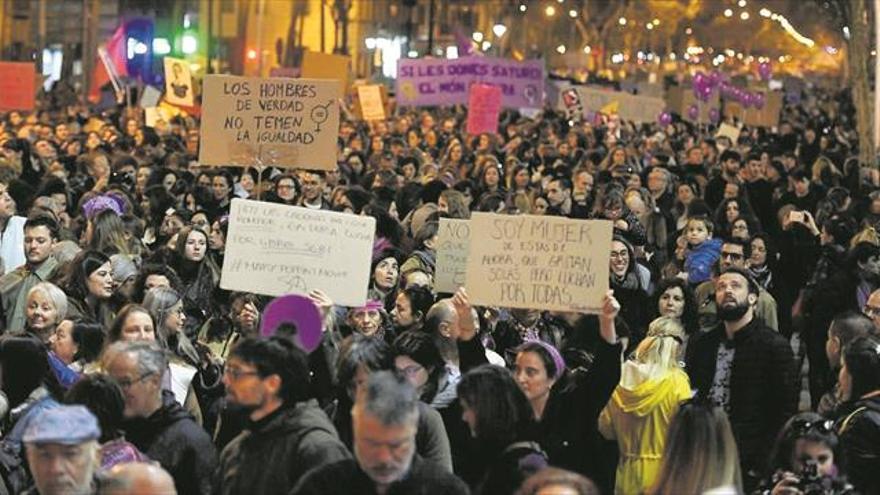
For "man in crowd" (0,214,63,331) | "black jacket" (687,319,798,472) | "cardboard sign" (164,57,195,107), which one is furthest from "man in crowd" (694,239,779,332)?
"cardboard sign" (164,57,195,107)

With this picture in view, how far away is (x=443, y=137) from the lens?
32.4 m

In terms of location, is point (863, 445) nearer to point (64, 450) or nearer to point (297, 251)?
point (297, 251)

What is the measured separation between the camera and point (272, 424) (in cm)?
699

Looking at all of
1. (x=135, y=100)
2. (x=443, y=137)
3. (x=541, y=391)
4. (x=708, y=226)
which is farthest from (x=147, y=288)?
(x=135, y=100)

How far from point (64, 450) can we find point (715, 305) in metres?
6.02

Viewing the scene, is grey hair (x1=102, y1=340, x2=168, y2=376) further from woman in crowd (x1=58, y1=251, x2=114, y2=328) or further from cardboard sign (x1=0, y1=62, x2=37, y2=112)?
cardboard sign (x1=0, y1=62, x2=37, y2=112)

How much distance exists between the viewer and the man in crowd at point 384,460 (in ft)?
19.8

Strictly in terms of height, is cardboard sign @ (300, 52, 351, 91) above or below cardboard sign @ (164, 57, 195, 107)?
above

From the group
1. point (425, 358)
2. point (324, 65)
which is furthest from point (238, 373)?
point (324, 65)

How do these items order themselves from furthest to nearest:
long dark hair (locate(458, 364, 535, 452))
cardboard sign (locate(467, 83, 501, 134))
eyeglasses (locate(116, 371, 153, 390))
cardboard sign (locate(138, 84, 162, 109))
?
cardboard sign (locate(138, 84, 162, 109)) < cardboard sign (locate(467, 83, 501, 134)) < eyeglasses (locate(116, 371, 153, 390)) < long dark hair (locate(458, 364, 535, 452))

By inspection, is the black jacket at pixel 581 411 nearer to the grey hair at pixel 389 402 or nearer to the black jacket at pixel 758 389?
the black jacket at pixel 758 389

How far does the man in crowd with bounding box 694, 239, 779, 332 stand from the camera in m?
11.8

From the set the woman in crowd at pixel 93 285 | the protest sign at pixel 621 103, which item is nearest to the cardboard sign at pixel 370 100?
the protest sign at pixel 621 103

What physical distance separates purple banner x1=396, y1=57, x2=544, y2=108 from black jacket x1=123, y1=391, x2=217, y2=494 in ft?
70.6
